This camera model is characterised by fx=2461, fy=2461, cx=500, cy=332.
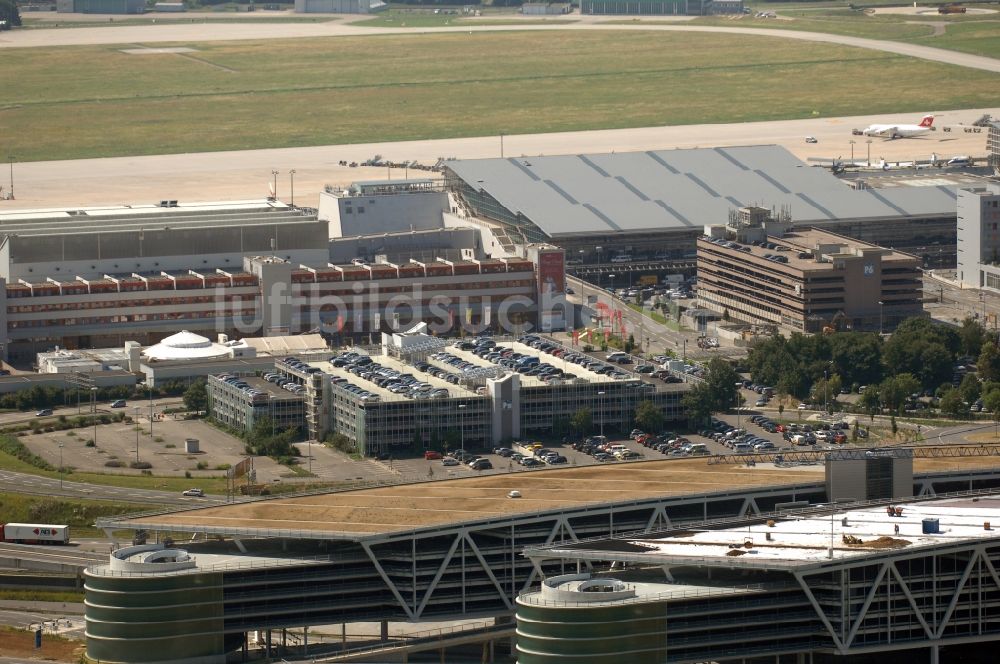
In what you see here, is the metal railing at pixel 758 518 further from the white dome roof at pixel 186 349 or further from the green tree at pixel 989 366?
the white dome roof at pixel 186 349

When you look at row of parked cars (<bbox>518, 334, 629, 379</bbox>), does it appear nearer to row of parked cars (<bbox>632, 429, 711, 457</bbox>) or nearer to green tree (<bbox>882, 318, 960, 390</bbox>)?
row of parked cars (<bbox>632, 429, 711, 457</bbox>)

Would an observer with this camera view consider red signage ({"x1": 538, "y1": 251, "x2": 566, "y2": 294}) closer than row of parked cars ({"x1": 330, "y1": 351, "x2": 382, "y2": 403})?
No

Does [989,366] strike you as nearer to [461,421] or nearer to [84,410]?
[461,421]

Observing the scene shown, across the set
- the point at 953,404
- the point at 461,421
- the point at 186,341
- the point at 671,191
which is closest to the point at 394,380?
the point at 461,421

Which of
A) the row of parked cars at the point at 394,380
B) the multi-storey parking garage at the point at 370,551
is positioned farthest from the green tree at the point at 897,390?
the multi-storey parking garage at the point at 370,551

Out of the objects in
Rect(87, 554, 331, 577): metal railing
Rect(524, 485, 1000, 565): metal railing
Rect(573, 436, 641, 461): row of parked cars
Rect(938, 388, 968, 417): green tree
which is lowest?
Rect(573, 436, 641, 461): row of parked cars

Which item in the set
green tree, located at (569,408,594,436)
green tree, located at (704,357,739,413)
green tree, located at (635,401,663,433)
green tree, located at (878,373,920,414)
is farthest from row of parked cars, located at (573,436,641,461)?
green tree, located at (878,373,920,414)
